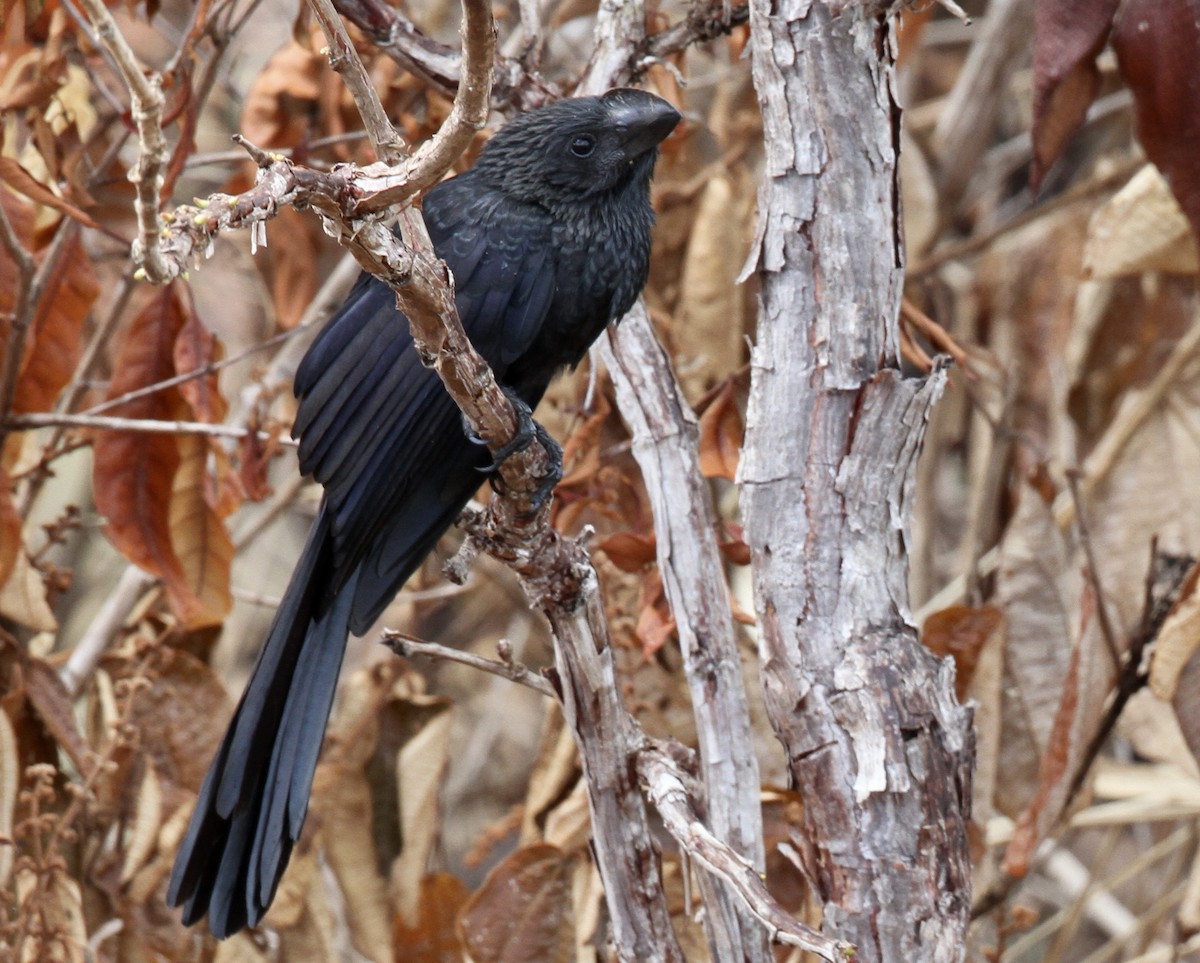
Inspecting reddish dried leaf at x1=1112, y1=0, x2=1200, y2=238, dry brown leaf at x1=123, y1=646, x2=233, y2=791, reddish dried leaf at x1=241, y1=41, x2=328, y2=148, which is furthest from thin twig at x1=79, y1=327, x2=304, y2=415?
reddish dried leaf at x1=1112, y1=0, x2=1200, y2=238

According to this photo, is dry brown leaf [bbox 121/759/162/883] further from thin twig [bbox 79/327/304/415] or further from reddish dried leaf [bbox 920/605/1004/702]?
reddish dried leaf [bbox 920/605/1004/702]

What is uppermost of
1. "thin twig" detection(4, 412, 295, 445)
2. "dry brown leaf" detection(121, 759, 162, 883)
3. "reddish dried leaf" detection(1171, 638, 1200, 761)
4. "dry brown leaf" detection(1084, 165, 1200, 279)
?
"dry brown leaf" detection(1084, 165, 1200, 279)

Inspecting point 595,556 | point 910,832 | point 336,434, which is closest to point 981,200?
point 595,556

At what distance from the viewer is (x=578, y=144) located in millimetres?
2441

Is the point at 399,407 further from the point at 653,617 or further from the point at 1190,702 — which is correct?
the point at 1190,702

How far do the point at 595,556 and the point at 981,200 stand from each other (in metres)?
2.79

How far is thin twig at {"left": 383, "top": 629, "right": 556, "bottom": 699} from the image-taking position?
6.16 feet

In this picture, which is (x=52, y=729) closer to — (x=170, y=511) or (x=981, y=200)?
(x=170, y=511)

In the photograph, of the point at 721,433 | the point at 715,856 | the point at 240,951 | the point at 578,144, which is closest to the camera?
the point at 715,856

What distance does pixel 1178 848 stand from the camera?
3.91 meters

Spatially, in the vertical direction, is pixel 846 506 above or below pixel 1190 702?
above

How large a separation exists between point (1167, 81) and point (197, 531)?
1.82m

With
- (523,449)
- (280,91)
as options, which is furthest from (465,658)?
(280,91)

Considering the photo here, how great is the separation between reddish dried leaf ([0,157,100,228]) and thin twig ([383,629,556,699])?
843mm
